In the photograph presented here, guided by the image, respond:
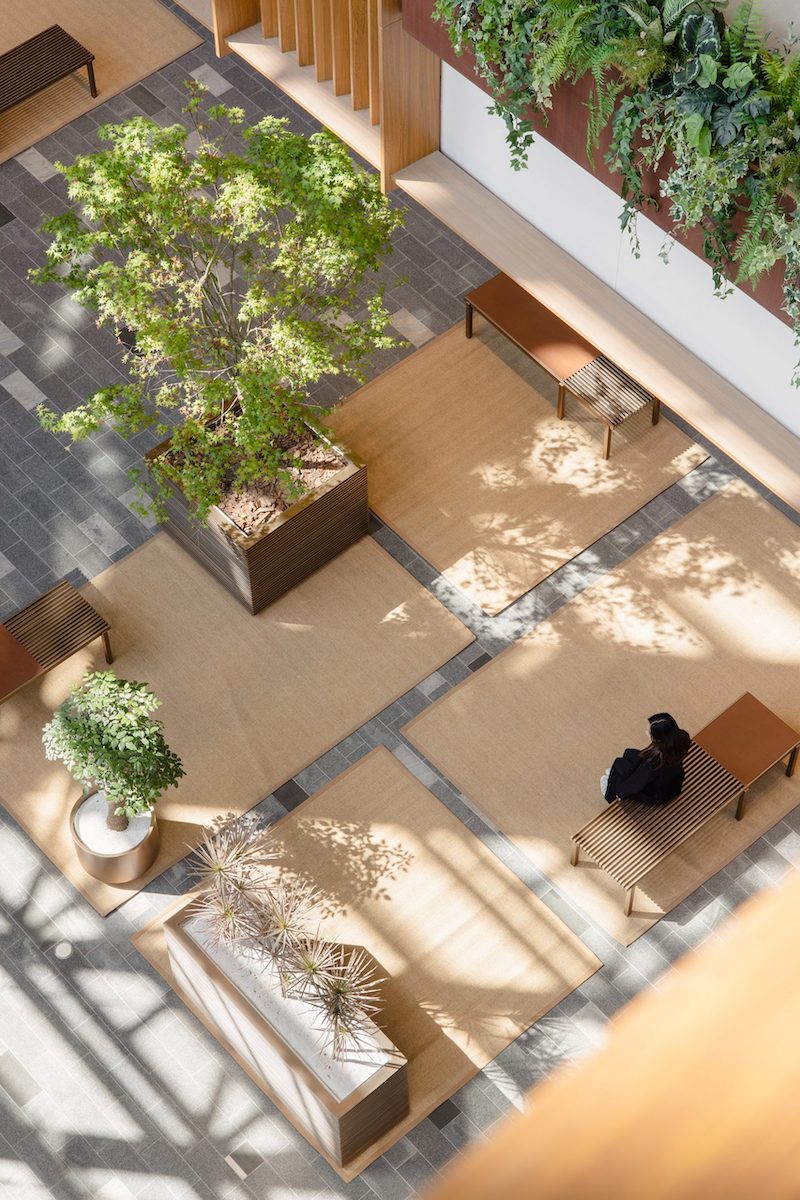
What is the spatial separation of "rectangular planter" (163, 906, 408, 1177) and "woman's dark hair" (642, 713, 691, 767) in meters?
1.97

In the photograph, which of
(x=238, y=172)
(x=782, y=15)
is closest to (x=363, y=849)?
(x=238, y=172)

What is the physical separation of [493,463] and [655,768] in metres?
2.64

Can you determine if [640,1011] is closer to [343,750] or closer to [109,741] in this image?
[109,741]

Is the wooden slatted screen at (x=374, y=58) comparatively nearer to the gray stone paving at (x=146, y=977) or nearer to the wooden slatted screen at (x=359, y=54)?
the wooden slatted screen at (x=359, y=54)

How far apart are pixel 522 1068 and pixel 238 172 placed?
15.6 ft

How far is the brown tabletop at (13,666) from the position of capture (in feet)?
25.6

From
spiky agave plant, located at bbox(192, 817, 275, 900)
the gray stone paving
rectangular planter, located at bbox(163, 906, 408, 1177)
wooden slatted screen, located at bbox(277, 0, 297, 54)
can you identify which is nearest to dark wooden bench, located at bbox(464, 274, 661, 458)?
the gray stone paving

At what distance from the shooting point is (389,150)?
7055mm

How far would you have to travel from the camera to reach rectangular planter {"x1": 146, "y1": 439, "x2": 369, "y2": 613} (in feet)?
26.2

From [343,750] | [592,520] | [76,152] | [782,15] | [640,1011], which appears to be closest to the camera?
[640,1011]

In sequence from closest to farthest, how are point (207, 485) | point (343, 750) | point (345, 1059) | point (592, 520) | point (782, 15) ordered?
point (782, 15) → point (345, 1059) → point (207, 485) → point (343, 750) → point (592, 520)

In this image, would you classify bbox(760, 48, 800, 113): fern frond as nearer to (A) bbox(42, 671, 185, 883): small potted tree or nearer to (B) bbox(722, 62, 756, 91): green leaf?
(B) bbox(722, 62, 756, 91): green leaf

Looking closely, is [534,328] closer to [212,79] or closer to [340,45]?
[340,45]

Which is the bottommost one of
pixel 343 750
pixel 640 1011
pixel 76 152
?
pixel 640 1011
